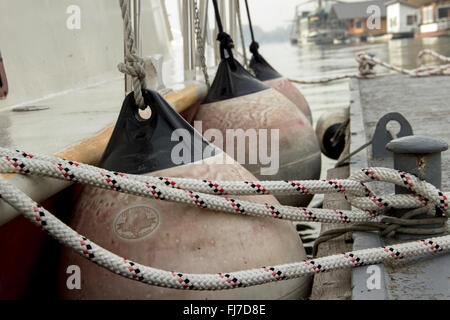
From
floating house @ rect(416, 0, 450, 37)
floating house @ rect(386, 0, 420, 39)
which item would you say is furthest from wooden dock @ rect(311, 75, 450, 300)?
floating house @ rect(386, 0, 420, 39)

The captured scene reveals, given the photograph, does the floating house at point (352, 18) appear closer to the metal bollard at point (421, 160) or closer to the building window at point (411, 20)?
the building window at point (411, 20)

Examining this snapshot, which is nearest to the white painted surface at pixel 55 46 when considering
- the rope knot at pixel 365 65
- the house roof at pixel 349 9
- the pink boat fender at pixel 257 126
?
the pink boat fender at pixel 257 126

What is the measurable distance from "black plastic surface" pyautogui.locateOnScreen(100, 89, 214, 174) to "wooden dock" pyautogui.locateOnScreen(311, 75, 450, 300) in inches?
24.9

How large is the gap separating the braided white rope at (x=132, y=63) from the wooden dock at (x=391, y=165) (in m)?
0.87

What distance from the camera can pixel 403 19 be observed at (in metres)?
57.5

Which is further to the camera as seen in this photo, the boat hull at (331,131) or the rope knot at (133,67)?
the boat hull at (331,131)

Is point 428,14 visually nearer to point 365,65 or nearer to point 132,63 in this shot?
point 365,65

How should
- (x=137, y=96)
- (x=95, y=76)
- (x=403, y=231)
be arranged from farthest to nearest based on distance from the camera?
(x=95, y=76), (x=403, y=231), (x=137, y=96)

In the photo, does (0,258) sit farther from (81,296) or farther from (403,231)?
(403,231)

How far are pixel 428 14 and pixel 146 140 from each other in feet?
176

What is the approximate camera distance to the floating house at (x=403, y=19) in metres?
55.1
